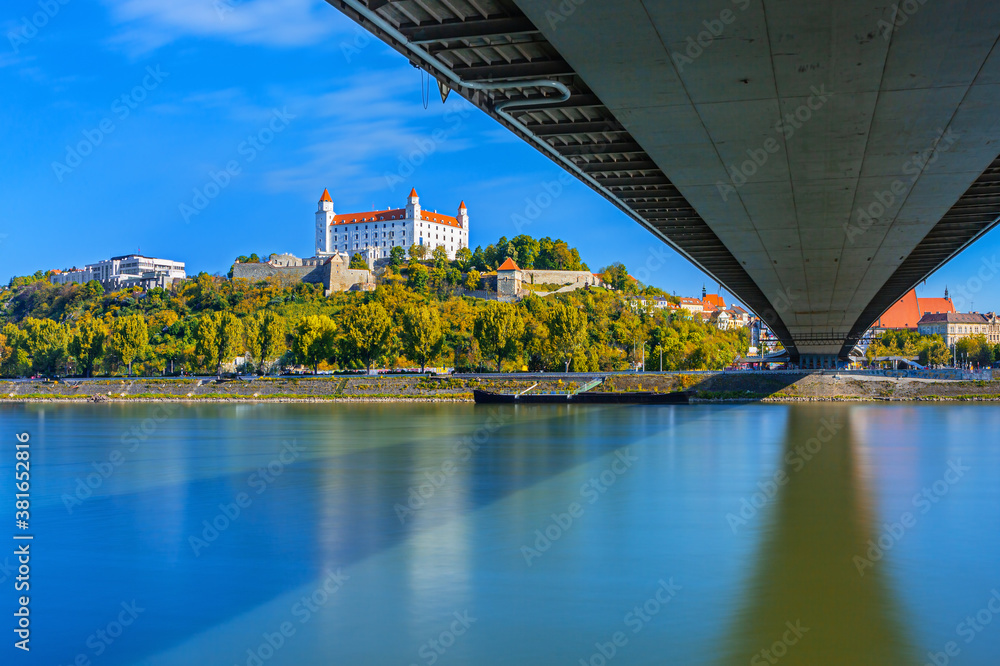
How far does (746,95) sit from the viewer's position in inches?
475

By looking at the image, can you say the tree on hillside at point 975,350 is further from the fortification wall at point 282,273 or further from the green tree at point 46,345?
the green tree at point 46,345

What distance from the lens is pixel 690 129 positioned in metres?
13.7

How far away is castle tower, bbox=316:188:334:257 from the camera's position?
14362cm

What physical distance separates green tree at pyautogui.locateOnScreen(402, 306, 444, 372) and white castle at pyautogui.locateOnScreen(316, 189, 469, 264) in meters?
62.0

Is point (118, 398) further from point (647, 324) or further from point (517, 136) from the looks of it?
point (517, 136)

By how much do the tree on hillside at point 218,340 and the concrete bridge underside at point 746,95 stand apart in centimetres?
5895

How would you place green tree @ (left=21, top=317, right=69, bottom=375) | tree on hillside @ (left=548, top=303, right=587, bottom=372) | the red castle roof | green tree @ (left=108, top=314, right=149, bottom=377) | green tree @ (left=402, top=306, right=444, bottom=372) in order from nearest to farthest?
1. tree on hillside @ (left=548, top=303, right=587, bottom=372)
2. green tree @ (left=402, top=306, right=444, bottom=372)
3. green tree @ (left=108, top=314, right=149, bottom=377)
4. green tree @ (left=21, top=317, right=69, bottom=375)
5. the red castle roof

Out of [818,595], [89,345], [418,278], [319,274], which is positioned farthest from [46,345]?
[818,595]

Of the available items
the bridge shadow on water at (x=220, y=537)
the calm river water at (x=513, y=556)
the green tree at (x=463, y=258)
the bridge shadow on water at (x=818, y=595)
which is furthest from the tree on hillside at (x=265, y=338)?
the bridge shadow on water at (x=818, y=595)

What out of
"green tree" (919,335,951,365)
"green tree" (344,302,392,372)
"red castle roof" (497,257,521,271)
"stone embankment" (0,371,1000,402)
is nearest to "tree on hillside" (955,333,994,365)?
"green tree" (919,335,951,365)

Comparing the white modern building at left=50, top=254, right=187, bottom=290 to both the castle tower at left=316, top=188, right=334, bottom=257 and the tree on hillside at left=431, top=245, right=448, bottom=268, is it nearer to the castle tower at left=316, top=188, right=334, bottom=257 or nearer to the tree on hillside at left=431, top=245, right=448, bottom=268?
the castle tower at left=316, top=188, right=334, bottom=257

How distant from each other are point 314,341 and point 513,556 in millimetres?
60306

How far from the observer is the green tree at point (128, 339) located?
247 ft

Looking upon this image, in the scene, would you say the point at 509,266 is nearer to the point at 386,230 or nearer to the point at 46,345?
the point at 386,230
